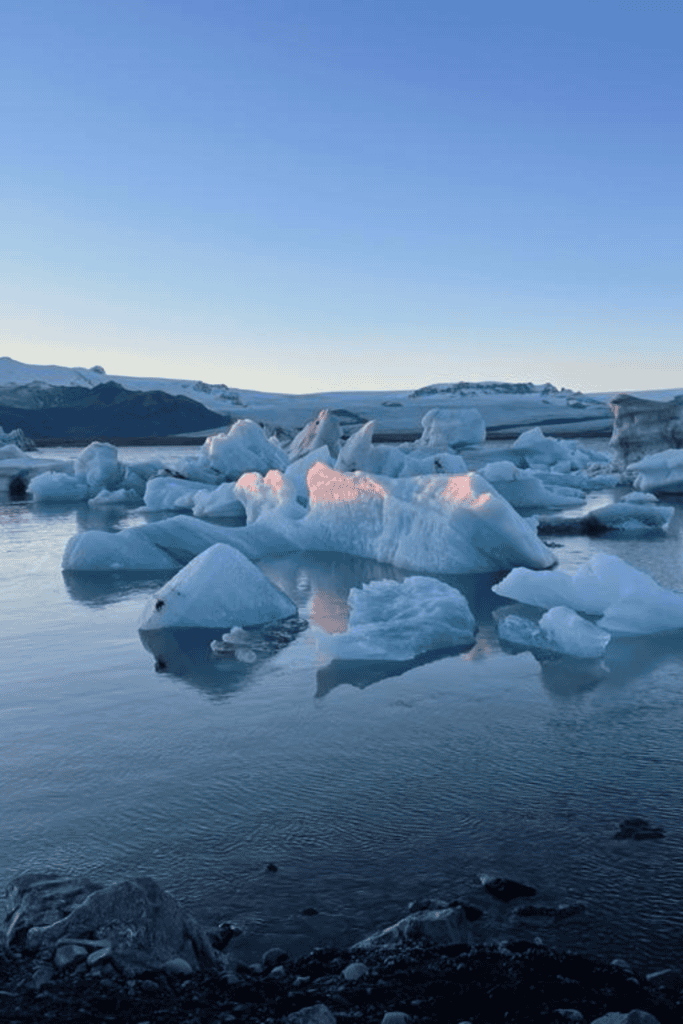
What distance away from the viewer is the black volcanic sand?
2627 millimetres

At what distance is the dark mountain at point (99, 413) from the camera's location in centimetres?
7119

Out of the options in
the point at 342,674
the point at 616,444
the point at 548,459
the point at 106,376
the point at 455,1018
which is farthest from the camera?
the point at 106,376

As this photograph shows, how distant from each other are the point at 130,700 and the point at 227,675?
80cm

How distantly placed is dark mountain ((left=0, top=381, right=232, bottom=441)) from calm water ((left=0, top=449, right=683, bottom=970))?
65.2 m

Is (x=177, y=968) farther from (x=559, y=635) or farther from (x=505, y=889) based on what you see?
(x=559, y=635)

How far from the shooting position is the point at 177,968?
2.82 m

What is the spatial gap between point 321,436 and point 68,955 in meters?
25.4

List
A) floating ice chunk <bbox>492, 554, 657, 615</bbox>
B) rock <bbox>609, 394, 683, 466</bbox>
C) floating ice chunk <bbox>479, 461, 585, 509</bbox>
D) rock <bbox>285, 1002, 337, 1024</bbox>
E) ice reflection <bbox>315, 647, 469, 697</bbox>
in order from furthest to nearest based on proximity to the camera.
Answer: rock <bbox>609, 394, 683, 466</bbox>
floating ice chunk <bbox>479, 461, 585, 509</bbox>
floating ice chunk <bbox>492, 554, 657, 615</bbox>
ice reflection <bbox>315, 647, 469, 697</bbox>
rock <bbox>285, 1002, 337, 1024</bbox>

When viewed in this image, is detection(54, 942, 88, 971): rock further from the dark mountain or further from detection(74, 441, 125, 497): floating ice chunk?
the dark mountain

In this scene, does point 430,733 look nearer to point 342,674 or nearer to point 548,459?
point 342,674

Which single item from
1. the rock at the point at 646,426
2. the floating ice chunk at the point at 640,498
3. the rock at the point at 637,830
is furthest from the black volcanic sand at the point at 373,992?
the rock at the point at 646,426

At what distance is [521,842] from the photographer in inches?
148

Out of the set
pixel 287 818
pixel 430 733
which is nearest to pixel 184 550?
pixel 430 733

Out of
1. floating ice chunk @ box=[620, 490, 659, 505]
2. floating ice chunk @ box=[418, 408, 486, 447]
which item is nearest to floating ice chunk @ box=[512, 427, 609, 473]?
floating ice chunk @ box=[418, 408, 486, 447]
